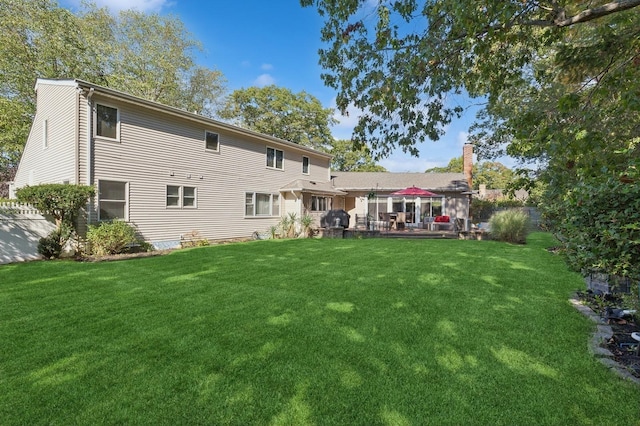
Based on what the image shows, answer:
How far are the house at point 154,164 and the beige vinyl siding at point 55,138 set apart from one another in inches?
1.3

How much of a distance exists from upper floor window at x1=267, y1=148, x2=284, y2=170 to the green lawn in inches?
441

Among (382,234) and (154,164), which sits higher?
(154,164)

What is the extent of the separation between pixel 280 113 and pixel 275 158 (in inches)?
568

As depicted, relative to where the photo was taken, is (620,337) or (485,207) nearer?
(620,337)

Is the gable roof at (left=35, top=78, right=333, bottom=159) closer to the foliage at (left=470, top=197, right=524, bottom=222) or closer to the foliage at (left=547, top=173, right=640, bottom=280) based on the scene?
the foliage at (left=547, top=173, right=640, bottom=280)

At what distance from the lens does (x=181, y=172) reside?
40.5 feet

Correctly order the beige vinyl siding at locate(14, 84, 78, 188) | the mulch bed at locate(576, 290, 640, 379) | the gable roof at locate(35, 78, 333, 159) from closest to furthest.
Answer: the mulch bed at locate(576, 290, 640, 379) < the gable roof at locate(35, 78, 333, 159) < the beige vinyl siding at locate(14, 84, 78, 188)

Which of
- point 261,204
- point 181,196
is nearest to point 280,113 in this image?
point 261,204

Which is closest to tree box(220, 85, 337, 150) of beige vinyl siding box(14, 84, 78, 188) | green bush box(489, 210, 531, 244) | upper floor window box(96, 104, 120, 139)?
beige vinyl siding box(14, 84, 78, 188)

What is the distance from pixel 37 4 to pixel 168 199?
15496 mm

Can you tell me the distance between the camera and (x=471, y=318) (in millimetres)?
4102

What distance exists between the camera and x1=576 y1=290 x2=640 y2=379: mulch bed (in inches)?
117

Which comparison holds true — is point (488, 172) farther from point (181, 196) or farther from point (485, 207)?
point (181, 196)

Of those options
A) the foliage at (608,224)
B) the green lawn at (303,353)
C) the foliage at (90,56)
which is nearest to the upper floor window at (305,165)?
the foliage at (90,56)
